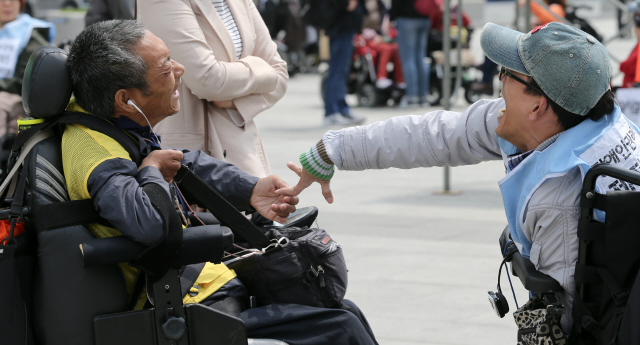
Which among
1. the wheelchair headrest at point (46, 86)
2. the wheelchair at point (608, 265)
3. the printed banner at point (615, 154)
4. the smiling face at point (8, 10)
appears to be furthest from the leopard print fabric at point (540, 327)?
the smiling face at point (8, 10)

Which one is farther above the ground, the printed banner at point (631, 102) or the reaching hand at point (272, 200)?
the reaching hand at point (272, 200)

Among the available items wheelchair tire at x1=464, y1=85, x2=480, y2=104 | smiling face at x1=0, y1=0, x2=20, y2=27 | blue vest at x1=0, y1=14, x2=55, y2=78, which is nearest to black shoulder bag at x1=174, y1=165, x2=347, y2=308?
blue vest at x1=0, y1=14, x2=55, y2=78

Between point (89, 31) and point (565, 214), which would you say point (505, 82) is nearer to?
point (565, 214)

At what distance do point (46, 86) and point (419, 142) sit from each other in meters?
1.20

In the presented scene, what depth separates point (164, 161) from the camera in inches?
104

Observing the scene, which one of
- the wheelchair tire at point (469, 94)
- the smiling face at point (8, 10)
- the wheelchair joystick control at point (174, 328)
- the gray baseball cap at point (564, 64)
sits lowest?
the wheelchair tire at point (469, 94)

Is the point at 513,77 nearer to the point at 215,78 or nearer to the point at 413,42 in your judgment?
the point at 215,78

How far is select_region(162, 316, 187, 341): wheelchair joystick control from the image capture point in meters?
2.51

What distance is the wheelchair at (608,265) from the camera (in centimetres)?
228

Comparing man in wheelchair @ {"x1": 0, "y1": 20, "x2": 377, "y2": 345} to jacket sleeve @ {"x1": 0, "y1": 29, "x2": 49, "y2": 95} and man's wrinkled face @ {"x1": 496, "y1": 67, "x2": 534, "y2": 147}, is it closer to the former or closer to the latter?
man's wrinkled face @ {"x1": 496, "y1": 67, "x2": 534, "y2": 147}

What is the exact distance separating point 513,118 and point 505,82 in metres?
0.12

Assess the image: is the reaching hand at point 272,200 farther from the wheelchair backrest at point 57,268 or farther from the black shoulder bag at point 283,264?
the wheelchair backrest at point 57,268

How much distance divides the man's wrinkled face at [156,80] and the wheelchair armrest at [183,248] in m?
0.43

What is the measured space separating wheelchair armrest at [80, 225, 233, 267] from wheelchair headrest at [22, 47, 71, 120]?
427mm
